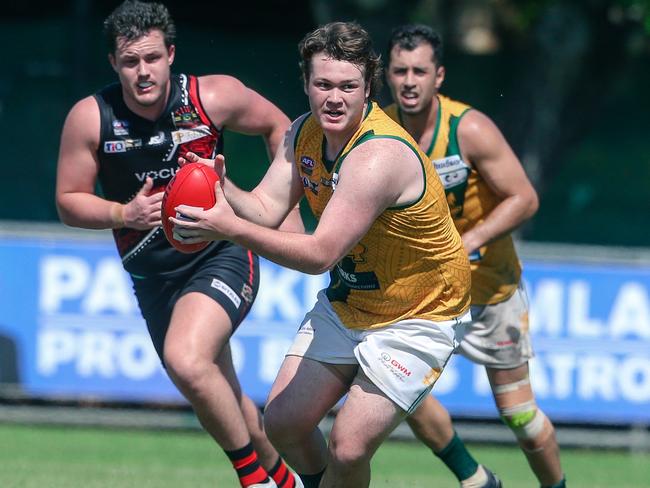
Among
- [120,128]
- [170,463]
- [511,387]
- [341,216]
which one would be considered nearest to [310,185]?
[341,216]

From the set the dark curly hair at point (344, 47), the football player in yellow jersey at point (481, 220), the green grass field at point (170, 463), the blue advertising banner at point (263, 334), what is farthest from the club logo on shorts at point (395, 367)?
the blue advertising banner at point (263, 334)

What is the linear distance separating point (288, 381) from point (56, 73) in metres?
7.79

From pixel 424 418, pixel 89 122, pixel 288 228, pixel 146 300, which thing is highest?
pixel 89 122

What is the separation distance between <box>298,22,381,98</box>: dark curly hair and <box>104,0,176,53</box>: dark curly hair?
1.10 m

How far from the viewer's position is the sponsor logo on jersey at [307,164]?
16.9 feet

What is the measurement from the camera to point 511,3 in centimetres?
1205

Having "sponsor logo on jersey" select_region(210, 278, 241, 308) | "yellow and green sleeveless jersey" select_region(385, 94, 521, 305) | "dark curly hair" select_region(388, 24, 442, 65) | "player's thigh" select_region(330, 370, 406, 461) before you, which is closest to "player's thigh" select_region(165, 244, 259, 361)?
"sponsor logo on jersey" select_region(210, 278, 241, 308)

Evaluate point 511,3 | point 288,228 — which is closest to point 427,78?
point 288,228

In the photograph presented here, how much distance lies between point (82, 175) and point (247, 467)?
5.18ft

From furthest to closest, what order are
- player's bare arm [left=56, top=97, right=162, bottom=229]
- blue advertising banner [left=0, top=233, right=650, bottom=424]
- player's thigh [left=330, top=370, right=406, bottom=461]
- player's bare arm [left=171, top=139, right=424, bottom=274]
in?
blue advertising banner [left=0, top=233, right=650, bottom=424], player's bare arm [left=56, top=97, right=162, bottom=229], player's thigh [left=330, top=370, right=406, bottom=461], player's bare arm [left=171, top=139, right=424, bottom=274]

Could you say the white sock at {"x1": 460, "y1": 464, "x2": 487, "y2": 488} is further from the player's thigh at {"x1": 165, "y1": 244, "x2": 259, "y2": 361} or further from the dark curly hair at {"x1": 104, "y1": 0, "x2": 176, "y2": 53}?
the dark curly hair at {"x1": 104, "y1": 0, "x2": 176, "y2": 53}

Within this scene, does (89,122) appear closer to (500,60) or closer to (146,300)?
(146,300)

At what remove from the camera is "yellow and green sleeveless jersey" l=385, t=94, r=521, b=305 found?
6238mm

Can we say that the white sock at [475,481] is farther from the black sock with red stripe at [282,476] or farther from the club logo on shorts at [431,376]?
the club logo on shorts at [431,376]
